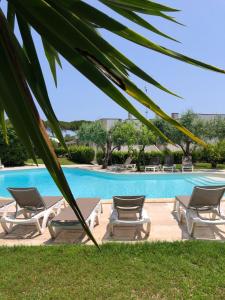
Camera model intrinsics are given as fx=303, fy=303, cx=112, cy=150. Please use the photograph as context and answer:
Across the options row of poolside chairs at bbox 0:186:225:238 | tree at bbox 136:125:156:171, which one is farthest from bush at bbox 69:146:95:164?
row of poolside chairs at bbox 0:186:225:238

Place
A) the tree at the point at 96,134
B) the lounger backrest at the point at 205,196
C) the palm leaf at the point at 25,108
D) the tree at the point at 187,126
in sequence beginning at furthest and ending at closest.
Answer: the tree at the point at 96,134 < the tree at the point at 187,126 < the lounger backrest at the point at 205,196 < the palm leaf at the point at 25,108

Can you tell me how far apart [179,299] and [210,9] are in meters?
2.97

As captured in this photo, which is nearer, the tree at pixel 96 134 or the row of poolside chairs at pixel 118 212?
the row of poolside chairs at pixel 118 212

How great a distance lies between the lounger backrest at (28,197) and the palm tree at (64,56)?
5924 mm

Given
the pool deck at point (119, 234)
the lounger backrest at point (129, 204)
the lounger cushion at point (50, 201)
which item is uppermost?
the lounger backrest at point (129, 204)

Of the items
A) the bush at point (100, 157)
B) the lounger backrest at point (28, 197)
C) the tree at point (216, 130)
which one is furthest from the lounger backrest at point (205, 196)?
the bush at point (100, 157)

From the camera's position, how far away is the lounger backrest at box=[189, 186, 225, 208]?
6.31m

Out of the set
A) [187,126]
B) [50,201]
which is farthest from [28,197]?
[187,126]

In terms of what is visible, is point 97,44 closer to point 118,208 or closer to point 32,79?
point 32,79

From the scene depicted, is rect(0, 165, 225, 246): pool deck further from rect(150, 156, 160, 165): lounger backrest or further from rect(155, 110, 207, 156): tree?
rect(155, 110, 207, 156): tree

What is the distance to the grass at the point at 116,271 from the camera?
3447 millimetres

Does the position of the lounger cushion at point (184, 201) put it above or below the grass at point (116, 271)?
above

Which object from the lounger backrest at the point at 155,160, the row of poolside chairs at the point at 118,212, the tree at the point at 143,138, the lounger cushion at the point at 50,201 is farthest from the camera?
the lounger backrest at the point at 155,160

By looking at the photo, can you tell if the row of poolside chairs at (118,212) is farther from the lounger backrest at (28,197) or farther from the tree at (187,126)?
the tree at (187,126)
